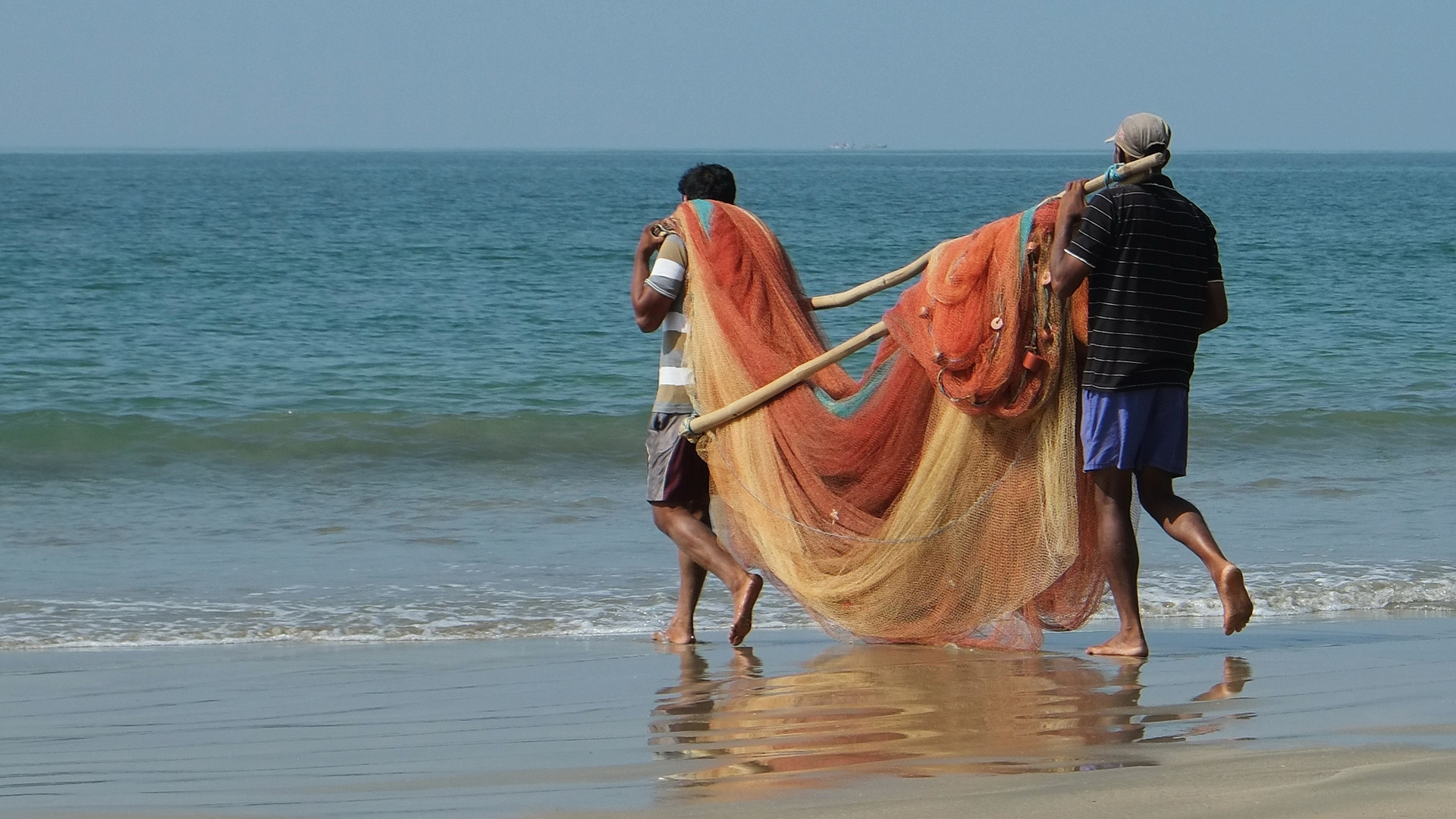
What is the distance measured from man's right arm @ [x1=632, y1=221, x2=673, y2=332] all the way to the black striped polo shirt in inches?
52.8

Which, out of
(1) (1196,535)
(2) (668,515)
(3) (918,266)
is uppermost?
(3) (918,266)

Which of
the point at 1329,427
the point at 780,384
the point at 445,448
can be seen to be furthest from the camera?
the point at 1329,427

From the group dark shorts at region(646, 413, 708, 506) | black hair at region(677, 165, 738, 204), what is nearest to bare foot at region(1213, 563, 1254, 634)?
dark shorts at region(646, 413, 708, 506)

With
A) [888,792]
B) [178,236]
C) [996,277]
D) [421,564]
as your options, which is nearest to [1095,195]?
[996,277]

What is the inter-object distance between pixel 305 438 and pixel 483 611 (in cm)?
502

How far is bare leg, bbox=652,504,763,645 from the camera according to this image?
493cm

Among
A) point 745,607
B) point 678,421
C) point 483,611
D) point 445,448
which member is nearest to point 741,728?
point 745,607

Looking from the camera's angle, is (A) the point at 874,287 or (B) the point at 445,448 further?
(B) the point at 445,448

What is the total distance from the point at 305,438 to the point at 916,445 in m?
6.71

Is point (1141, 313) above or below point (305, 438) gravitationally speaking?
above

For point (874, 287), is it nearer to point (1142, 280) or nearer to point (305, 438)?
point (1142, 280)

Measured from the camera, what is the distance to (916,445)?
4.88 metres

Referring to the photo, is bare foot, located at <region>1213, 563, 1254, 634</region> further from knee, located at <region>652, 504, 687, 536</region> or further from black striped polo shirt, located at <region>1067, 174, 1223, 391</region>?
knee, located at <region>652, 504, 687, 536</region>

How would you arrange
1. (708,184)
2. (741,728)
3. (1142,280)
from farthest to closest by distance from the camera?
(708,184) < (1142,280) < (741,728)
